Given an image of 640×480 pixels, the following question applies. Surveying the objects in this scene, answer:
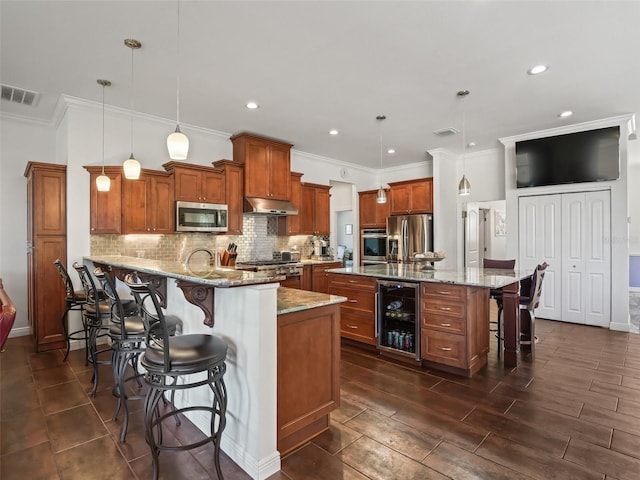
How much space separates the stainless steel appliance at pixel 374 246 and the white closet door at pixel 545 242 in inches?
98.9

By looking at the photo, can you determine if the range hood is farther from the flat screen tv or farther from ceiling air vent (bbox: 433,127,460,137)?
the flat screen tv

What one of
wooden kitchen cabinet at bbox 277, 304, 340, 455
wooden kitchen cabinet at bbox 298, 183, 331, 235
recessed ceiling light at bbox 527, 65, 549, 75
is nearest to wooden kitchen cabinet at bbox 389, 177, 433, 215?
wooden kitchen cabinet at bbox 298, 183, 331, 235

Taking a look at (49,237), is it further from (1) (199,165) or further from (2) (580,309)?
(2) (580,309)

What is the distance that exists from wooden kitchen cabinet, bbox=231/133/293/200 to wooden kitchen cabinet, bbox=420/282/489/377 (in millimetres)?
3148

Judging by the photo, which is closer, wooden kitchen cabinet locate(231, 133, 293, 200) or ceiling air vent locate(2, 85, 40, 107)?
ceiling air vent locate(2, 85, 40, 107)

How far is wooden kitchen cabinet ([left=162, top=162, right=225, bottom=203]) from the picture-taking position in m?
4.65

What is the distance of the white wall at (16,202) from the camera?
4.49m

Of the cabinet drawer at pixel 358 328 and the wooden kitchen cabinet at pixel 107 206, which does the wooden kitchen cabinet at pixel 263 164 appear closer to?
the wooden kitchen cabinet at pixel 107 206

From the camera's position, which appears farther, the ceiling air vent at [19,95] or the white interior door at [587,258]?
the white interior door at [587,258]

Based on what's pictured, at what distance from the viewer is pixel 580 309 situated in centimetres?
526

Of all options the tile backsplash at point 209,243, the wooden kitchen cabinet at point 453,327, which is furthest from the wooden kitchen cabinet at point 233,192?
the wooden kitchen cabinet at point 453,327

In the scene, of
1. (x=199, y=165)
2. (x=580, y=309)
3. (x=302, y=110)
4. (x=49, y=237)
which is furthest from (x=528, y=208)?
(x=49, y=237)

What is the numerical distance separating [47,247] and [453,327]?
181 inches

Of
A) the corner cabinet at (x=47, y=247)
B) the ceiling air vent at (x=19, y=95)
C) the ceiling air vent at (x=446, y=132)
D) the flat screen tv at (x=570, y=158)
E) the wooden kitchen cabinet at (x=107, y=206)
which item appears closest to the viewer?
the ceiling air vent at (x=19, y=95)
